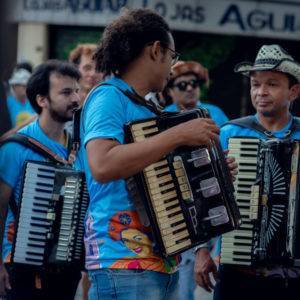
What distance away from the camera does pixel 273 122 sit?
5.36 m

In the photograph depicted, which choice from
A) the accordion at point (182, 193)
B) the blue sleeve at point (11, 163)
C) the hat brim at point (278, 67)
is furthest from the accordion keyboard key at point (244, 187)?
the blue sleeve at point (11, 163)

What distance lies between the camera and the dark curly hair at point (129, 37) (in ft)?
13.5

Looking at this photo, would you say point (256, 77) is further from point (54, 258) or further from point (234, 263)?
point (54, 258)

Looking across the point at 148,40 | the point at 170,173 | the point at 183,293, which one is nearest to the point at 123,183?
the point at 170,173

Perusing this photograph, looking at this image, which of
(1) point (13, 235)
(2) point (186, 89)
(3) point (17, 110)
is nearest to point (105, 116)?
(1) point (13, 235)

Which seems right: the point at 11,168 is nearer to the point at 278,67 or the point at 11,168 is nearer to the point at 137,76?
the point at 278,67

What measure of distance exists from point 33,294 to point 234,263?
1276mm

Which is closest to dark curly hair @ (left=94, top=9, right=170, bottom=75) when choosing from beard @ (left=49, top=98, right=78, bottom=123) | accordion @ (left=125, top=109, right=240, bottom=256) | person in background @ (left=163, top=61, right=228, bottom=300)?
accordion @ (left=125, top=109, right=240, bottom=256)

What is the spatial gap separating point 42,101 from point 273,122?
1754mm

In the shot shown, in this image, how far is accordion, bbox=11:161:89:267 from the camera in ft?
18.5

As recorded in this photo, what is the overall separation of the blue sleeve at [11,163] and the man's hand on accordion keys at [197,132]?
202 centimetres

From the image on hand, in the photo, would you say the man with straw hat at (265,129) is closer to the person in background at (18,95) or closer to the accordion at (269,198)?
the accordion at (269,198)

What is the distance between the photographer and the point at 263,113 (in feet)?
17.6

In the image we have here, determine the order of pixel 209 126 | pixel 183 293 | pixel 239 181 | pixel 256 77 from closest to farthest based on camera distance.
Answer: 1. pixel 209 126
2. pixel 239 181
3. pixel 256 77
4. pixel 183 293
